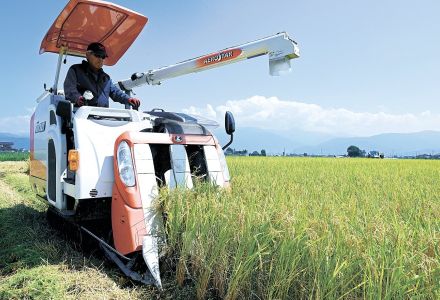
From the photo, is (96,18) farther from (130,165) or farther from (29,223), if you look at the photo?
(29,223)

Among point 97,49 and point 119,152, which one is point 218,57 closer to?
point 97,49

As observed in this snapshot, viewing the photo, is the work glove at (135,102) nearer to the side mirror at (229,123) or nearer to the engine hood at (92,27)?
the engine hood at (92,27)

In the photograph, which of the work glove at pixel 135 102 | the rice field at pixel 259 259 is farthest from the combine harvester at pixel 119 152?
the work glove at pixel 135 102

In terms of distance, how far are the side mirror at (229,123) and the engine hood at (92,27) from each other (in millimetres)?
1881

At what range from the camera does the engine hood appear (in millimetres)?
4348

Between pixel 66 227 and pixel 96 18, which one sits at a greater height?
pixel 96 18

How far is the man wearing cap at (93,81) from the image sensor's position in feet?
15.1

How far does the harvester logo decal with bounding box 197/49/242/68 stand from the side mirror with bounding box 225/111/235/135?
2.55 feet

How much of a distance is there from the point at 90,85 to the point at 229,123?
2024 millimetres

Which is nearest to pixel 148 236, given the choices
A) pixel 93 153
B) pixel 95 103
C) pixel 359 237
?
pixel 93 153

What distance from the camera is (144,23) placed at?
16.4ft

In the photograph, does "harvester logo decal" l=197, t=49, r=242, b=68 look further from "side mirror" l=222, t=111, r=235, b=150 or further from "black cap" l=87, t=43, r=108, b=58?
"black cap" l=87, t=43, r=108, b=58

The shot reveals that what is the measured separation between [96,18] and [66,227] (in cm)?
276

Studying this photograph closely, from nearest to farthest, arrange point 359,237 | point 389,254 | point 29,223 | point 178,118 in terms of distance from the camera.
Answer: point 389,254
point 359,237
point 178,118
point 29,223
